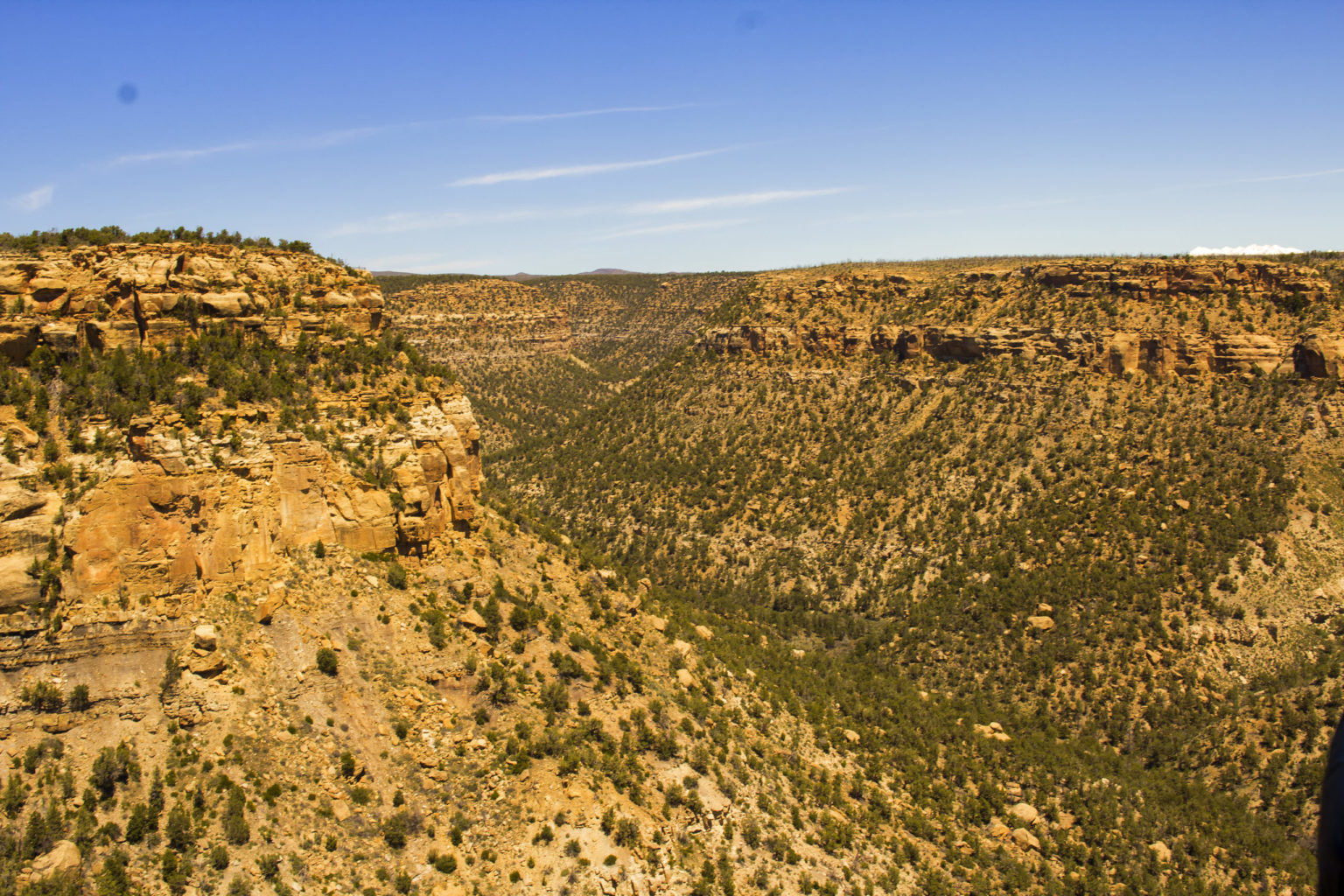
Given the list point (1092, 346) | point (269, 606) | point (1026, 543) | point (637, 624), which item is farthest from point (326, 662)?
point (1092, 346)

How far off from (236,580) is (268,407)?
511cm

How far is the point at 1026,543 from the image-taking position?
47812 millimetres

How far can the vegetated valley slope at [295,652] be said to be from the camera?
1716 centimetres

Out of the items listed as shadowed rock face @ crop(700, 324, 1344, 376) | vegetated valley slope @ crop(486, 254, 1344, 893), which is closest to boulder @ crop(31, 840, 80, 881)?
vegetated valley slope @ crop(486, 254, 1344, 893)

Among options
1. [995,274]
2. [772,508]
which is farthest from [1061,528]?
[995,274]

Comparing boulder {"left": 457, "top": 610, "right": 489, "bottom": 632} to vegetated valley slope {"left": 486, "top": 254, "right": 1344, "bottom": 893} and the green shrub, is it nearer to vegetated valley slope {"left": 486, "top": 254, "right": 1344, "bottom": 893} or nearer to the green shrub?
the green shrub

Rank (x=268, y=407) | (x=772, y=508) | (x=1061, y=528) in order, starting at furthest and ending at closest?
1. (x=772, y=508)
2. (x=1061, y=528)
3. (x=268, y=407)

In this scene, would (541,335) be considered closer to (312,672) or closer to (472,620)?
(472,620)

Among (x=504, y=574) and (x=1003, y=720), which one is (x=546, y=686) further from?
(x=1003, y=720)

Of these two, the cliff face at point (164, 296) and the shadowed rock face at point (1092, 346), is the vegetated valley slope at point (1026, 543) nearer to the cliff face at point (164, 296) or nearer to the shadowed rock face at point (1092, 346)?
the shadowed rock face at point (1092, 346)

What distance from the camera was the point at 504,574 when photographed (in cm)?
2711

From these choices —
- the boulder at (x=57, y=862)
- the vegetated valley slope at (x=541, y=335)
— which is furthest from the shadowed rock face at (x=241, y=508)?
the vegetated valley slope at (x=541, y=335)

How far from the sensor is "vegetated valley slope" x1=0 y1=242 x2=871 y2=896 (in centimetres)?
1716

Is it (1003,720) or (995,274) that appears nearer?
(1003,720)
